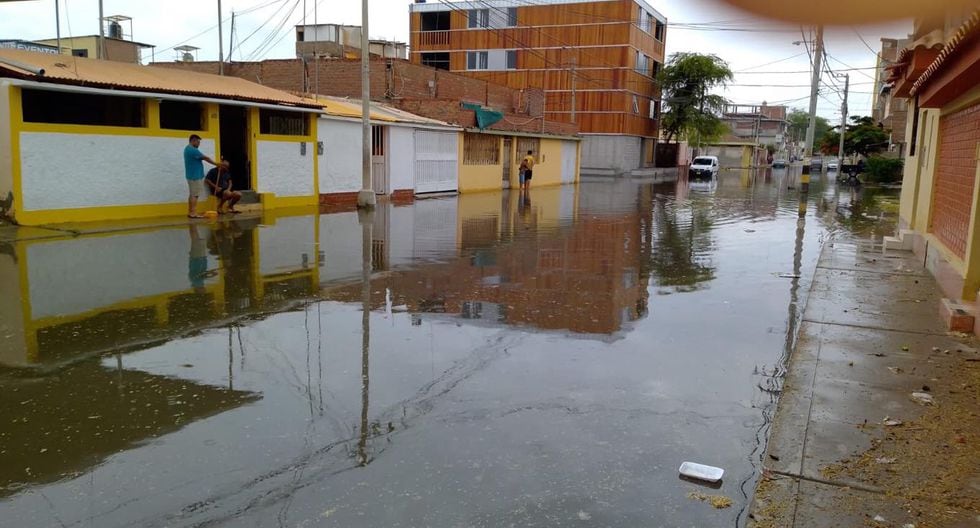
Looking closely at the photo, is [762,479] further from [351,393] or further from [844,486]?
[351,393]

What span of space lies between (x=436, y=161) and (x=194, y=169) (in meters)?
11.9

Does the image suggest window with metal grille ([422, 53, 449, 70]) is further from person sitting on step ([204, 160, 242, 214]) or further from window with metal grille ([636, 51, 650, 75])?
person sitting on step ([204, 160, 242, 214])

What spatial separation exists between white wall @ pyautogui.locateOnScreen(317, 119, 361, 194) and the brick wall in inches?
571

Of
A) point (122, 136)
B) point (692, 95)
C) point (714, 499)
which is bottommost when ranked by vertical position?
point (714, 499)

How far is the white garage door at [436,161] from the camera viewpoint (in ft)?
82.2

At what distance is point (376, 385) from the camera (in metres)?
5.43

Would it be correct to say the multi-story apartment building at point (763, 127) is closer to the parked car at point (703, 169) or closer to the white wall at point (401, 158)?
the parked car at point (703, 169)

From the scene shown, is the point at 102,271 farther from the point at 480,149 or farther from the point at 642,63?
the point at 642,63

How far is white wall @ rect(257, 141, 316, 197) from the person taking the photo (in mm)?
18156

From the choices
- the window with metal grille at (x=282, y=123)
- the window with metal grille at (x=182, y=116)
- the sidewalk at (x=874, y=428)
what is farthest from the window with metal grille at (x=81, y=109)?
the sidewalk at (x=874, y=428)

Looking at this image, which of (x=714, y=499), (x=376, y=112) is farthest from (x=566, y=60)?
(x=714, y=499)

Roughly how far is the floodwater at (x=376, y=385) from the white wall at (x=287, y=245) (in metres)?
0.11

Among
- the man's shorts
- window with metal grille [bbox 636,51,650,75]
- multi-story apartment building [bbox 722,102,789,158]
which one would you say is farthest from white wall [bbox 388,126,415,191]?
multi-story apartment building [bbox 722,102,789,158]

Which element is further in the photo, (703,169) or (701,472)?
(703,169)
